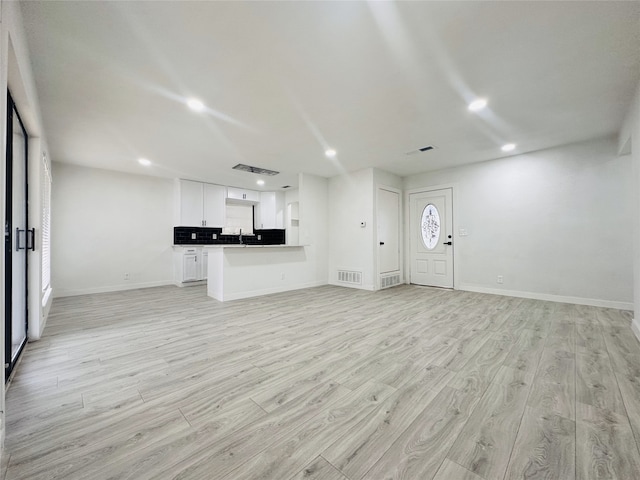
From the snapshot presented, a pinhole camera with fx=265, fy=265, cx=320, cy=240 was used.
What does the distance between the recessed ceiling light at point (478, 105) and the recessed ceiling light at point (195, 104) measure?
3050 mm

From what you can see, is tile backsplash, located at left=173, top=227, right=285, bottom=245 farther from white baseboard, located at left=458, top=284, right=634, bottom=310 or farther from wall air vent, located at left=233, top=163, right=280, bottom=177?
white baseboard, located at left=458, top=284, right=634, bottom=310

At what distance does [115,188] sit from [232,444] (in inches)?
249

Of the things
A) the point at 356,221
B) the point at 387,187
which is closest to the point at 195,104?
the point at 356,221

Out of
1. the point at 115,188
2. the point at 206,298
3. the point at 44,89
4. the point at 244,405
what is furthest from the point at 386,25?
the point at 115,188

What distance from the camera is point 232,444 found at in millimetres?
1349

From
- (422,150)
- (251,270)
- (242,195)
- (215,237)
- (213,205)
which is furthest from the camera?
(242,195)

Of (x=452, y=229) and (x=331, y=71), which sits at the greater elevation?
(x=331, y=71)

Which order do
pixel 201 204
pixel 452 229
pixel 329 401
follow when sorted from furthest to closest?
pixel 201 204 < pixel 452 229 < pixel 329 401

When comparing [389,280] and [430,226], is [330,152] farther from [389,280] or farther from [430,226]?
[389,280]

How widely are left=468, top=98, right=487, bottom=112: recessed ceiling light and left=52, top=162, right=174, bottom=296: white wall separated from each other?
6.42 meters

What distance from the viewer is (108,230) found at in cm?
566

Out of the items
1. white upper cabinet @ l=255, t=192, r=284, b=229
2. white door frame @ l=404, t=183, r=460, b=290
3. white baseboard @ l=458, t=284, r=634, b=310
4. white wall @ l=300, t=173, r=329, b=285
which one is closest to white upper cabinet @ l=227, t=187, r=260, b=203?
white upper cabinet @ l=255, t=192, r=284, b=229

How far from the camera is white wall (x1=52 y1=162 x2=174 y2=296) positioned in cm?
518

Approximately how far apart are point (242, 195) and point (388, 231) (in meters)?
4.30
